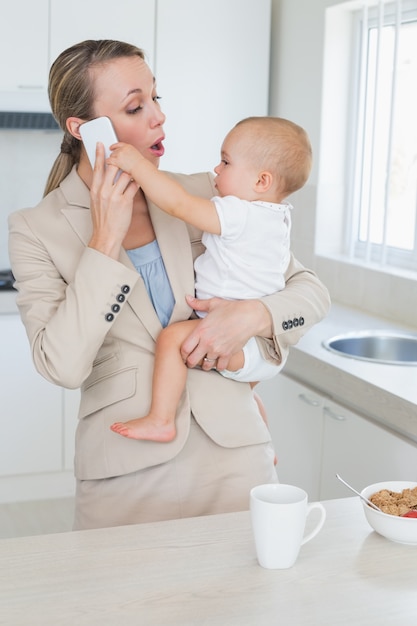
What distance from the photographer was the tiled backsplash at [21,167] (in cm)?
378

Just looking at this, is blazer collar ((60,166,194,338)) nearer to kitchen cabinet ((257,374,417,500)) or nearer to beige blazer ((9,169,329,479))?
beige blazer ((9,169,329,479))

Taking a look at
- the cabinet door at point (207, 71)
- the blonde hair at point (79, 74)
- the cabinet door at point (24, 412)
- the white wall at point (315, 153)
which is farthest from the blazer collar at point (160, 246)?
the cabinet door at point (207, 71)

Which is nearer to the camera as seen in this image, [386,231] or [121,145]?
[121,145]

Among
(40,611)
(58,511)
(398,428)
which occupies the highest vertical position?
(40,611)

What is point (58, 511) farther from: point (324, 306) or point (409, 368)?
point (324, 306)

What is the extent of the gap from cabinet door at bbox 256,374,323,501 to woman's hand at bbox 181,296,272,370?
1072 mm

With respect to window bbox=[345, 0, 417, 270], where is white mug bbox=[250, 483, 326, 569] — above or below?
below

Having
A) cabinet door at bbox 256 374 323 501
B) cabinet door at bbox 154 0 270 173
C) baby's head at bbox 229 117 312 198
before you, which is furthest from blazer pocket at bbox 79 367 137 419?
cabinet door at bbox 154 0 270 173

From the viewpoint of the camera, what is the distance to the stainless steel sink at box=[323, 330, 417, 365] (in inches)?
112

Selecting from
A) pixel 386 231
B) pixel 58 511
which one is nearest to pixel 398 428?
pixel 386 231

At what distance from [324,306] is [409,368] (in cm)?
83

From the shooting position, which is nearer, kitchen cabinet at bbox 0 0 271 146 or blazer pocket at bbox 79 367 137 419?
blazer pocket at bbox 79 367 137 419

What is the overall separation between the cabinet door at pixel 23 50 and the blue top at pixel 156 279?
2016mm

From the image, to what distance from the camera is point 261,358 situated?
1645 millimetres
